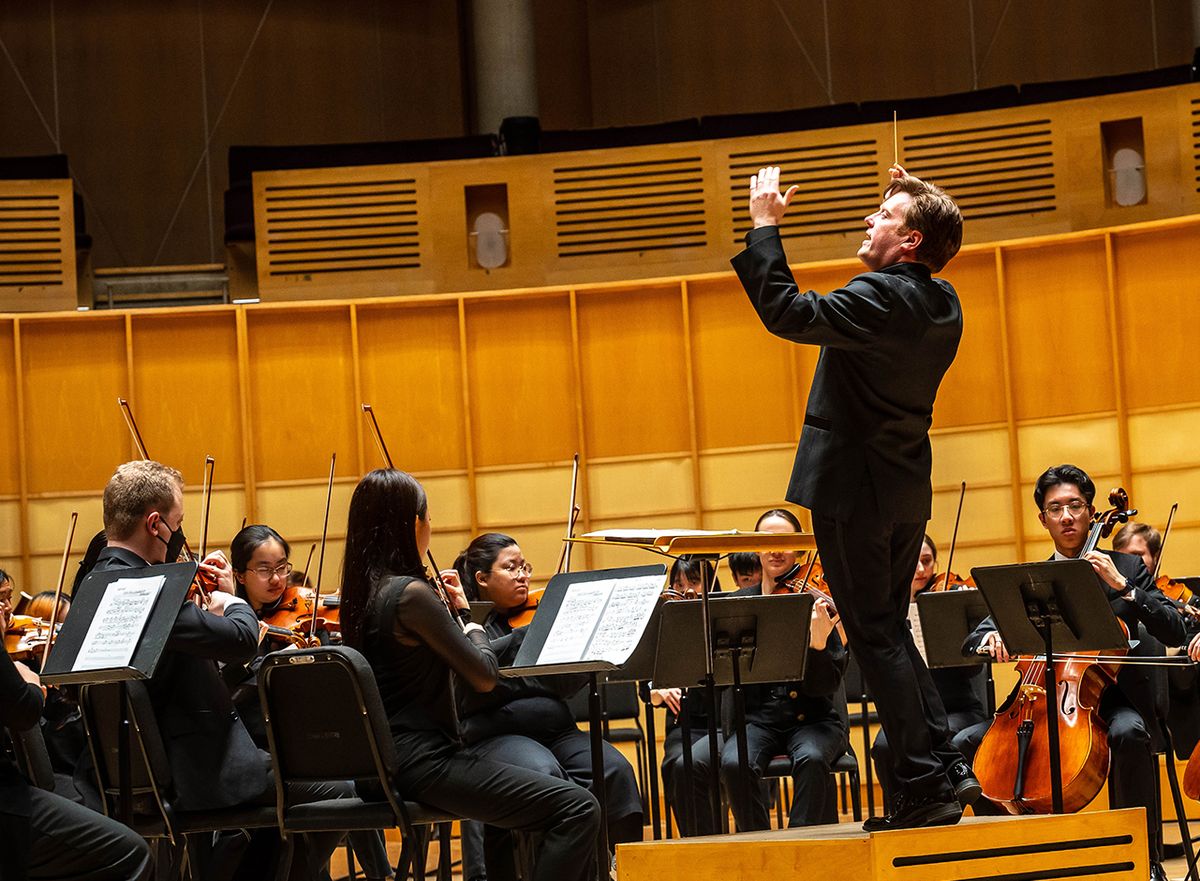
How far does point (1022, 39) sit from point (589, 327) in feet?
14.6

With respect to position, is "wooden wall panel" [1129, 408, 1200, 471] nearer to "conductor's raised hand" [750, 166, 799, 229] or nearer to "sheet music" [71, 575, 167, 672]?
"conductor's raised hand" [750, 166, 799, 229]

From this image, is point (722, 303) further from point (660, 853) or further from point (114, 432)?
point (660, 853)

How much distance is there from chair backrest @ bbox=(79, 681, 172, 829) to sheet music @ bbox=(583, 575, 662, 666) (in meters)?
1.04

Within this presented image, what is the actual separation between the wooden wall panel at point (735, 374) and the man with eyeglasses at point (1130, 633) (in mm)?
3457

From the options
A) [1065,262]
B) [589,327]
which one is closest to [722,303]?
[589,327]

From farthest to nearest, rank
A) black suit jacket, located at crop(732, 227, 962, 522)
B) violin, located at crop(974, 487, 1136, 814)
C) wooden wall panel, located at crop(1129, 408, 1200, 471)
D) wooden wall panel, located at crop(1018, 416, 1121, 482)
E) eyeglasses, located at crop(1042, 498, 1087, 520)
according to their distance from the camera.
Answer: wooden wall panel, located at crop(1018, 416, 1121, 482) → wooden wall panel, located at crop(1129, 408, 1200, 471) → eyeglasses, located at crop(1042, 498, 1087, 520) → violin, located at crop(974, 487, 1136, 814) → black suit jacket, located at crop(732, 227, 962, 522)

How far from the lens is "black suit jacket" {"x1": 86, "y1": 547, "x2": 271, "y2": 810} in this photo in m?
3.68

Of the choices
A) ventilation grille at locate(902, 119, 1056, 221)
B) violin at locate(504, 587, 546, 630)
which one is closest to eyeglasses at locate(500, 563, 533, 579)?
violin at locate(504, 587, 546, 630)

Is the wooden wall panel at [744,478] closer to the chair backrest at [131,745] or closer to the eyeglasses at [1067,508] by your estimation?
the eyeglasses at [1067,508]

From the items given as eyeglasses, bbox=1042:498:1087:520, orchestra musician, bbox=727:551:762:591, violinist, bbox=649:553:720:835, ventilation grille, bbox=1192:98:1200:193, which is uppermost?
ventilation grille, bbox=1192:98:1200:193

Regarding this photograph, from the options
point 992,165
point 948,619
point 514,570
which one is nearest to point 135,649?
point 514,570

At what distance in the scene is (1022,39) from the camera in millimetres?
10930

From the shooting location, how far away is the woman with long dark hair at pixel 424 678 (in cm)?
333

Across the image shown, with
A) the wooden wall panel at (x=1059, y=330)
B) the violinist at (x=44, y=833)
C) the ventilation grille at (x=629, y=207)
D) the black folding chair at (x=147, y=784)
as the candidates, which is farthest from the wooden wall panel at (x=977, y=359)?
the violinist at (x=44, y=833)
